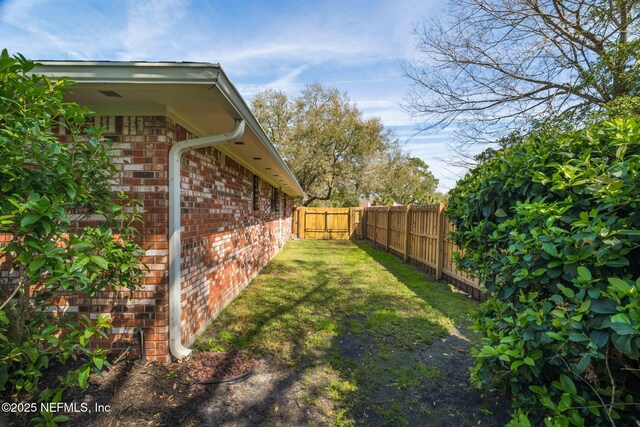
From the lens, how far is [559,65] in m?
6.93

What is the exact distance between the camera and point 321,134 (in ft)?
60.3

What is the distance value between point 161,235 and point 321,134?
16.3 meters

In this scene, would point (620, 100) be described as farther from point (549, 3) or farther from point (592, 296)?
point (592, 296)

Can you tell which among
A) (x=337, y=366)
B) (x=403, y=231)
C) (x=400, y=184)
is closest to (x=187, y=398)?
(x=337, y=366)

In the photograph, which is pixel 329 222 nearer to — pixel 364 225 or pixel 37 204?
pixel 364 225

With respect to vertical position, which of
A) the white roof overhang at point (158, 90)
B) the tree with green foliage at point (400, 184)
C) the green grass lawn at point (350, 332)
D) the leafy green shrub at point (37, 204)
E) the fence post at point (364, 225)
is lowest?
the green grass lawn at point (350, 332)

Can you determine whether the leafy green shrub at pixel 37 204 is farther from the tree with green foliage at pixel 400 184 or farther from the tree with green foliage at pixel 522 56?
the tree with green foliage at pixel 400 184

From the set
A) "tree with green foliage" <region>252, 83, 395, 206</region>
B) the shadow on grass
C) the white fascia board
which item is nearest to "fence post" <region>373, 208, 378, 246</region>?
"tree with green foliage" <region>252, 83, 395, 206</region>

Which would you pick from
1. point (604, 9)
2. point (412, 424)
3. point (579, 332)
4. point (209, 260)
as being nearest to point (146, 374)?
point (209, 260)

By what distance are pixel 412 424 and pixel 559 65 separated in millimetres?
8368

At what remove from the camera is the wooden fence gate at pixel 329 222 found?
17.6 m

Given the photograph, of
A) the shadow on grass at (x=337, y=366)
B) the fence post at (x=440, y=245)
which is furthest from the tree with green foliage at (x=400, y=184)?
the shadow on grass at (x=337, y=366)

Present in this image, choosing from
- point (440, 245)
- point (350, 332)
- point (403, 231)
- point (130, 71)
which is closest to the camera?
point (130, 71)

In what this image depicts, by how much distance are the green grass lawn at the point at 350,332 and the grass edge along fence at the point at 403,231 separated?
1.39 ft
